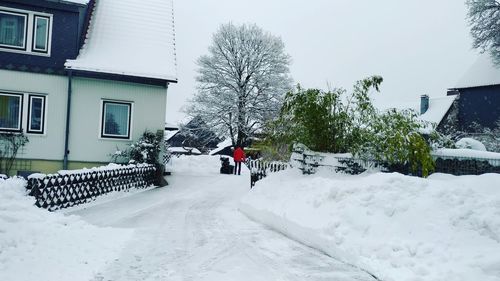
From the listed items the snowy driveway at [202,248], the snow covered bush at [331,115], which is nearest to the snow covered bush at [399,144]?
the snow covered bush at [331,115]

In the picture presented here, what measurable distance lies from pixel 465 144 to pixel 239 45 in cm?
2633

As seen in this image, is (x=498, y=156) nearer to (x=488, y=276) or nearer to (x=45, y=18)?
(x=488, y=276)

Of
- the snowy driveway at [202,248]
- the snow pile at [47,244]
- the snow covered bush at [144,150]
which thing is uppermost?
the snow covered bush at [144,150]

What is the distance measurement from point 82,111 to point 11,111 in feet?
8.47

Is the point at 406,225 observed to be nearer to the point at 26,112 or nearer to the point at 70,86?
the point at 70,86

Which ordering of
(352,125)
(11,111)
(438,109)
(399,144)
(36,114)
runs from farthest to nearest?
(438,109), (36,114), (11,111), (352,125), (399,144)

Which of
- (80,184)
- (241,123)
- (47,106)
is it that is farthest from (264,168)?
(241,123)

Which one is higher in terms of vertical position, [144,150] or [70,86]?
[70,86]

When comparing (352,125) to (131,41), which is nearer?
(352,125)

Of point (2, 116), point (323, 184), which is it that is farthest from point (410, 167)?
point (2, 116)

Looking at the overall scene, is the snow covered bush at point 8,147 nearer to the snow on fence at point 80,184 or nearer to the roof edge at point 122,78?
the roof edge at point 122,78

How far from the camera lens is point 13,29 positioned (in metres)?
15.8

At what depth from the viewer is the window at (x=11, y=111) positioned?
1553cm

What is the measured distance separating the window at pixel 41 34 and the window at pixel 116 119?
126 inches
